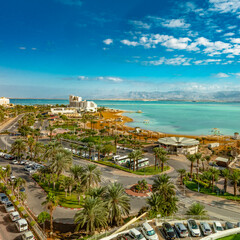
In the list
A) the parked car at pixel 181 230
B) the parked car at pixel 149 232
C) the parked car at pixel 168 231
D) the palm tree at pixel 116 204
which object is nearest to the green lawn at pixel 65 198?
the palm tree at pixel 116 204

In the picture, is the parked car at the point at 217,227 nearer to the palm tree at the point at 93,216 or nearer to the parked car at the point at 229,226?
the parked car at the point at 229,226

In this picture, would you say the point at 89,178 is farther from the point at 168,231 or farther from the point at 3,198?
the point at 168,231

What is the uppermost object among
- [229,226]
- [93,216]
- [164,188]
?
[164,188]

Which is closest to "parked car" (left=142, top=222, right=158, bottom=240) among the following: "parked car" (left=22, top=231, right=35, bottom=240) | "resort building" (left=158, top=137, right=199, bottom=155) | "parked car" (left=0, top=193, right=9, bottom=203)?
"parked car" (left=22, top=231, right=35, bottom=240)

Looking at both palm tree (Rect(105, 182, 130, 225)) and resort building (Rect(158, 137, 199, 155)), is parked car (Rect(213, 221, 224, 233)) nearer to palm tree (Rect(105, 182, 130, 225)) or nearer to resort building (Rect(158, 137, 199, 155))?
palm tree (Rect(105, 182, 130, 225))

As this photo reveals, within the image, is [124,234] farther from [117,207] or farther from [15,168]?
[15,168]

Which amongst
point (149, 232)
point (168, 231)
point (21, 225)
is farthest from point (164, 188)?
point (21, 225)
